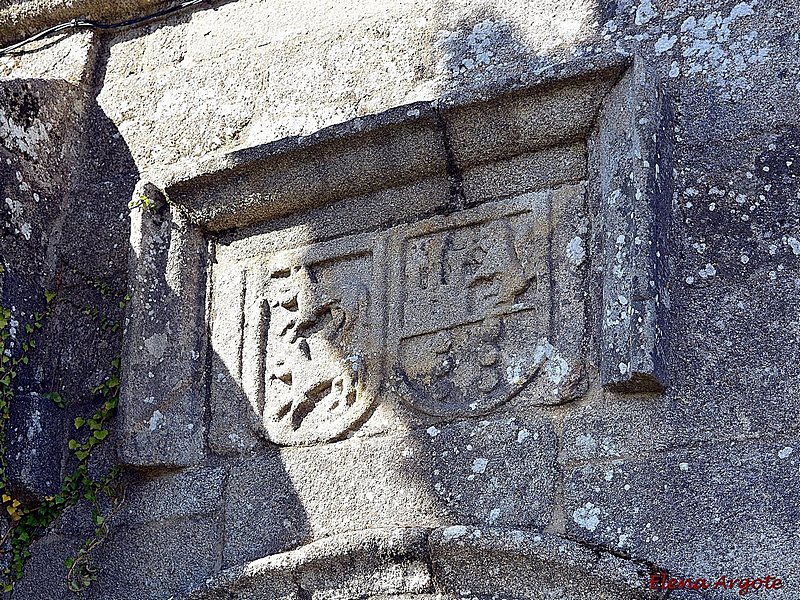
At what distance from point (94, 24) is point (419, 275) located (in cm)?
162

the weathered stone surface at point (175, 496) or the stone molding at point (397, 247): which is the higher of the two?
the stone molding at point (397, 247)

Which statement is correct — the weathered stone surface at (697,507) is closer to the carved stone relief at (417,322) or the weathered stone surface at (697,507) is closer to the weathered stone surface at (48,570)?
the carved stone relief at (417,322)

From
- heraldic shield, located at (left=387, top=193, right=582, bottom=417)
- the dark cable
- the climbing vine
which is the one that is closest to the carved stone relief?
heraldic shield, located at (left=387, top=193, right=582, bottom=417)

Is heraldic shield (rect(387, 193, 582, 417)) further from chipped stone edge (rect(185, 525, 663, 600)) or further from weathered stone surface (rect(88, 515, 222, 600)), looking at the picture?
weathered stone surface (rect(88, 515, 222, 600))

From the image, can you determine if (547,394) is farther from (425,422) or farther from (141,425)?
(141,425)

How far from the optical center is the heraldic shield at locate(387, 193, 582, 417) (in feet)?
11.2

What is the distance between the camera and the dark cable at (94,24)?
454 centimetres

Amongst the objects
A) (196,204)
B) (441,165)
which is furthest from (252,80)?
(441,165)

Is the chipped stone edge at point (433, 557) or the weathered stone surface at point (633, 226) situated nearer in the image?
the chipped stone edge at point (433, 557)

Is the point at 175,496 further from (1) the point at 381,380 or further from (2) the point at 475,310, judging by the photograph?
(2) the point at 475,310

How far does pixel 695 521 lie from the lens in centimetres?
306

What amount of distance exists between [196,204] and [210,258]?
0.15 m

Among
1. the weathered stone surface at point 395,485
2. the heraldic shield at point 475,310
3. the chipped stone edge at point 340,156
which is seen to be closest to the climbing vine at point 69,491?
the weathered stone surface at point 395,485

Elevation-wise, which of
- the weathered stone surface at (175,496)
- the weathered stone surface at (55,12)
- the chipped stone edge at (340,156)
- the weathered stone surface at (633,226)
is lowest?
the weathered stone surface at (175,496)
